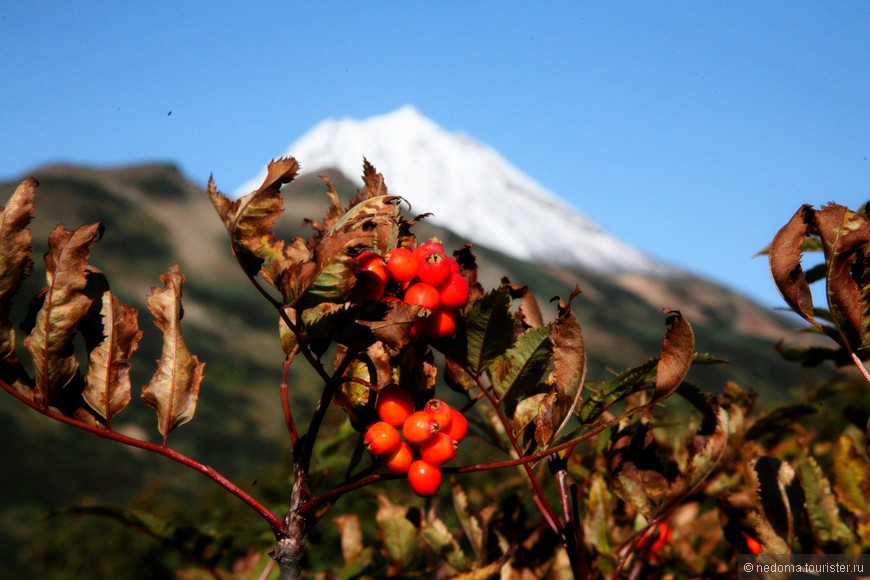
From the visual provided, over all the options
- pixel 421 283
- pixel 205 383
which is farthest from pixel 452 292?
pixel 205 383

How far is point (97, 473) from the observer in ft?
24.3

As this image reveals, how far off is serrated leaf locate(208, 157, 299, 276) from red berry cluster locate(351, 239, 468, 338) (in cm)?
13

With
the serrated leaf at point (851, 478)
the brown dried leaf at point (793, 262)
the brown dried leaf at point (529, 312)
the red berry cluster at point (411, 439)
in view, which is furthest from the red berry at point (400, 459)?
the serrated leaf at point (851, 478)

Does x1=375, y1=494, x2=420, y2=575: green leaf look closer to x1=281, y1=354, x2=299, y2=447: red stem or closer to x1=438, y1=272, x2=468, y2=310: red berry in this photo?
x1=281, y1=354, x2=299, y2=447: red stem

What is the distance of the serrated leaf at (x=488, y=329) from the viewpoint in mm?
974

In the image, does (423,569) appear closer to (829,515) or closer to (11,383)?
(829,515)

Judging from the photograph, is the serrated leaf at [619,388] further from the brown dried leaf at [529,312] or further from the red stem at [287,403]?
the red stem at [287,403]

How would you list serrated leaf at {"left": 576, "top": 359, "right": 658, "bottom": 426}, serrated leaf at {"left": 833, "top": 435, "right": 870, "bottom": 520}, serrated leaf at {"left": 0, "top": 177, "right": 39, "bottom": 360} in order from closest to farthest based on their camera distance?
serrated leaf at {"left": 0, "top": 177, "right": 39, "bottom": 360} < serrated leaf at {"left": 576, "top": 359, "right": 658, "bottom": 426} < serrated leaf at {"left": 833, "top": 435, "right": 870, "bottom": 520}

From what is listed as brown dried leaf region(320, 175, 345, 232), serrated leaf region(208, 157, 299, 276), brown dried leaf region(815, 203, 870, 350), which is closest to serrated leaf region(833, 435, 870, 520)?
brown dried leaf region(815, 203, 870, 350)

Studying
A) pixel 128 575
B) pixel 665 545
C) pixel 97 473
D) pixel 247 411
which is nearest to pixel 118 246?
pixel 247 411

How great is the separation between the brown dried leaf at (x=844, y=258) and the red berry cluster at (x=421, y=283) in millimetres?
538

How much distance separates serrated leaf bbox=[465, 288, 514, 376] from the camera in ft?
3.19

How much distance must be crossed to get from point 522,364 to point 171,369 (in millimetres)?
502

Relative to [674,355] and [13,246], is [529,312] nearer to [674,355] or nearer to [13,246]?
[674,355]
